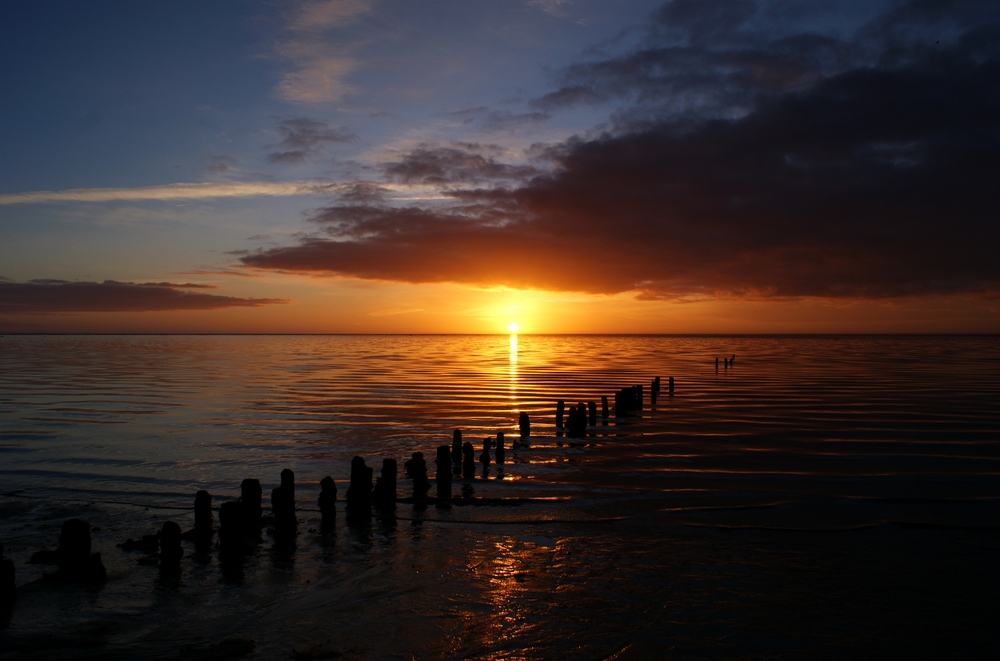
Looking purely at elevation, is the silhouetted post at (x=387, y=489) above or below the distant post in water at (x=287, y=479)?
below

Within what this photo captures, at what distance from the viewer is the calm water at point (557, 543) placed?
7445 millimetres

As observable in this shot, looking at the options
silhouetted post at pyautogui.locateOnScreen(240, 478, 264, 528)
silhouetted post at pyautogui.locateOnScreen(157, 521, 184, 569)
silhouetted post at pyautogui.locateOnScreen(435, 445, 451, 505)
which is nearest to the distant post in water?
silhouetted post at pyautogui.locateOnScreen(240, 478, 264, 528)

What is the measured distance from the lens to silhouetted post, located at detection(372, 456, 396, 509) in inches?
490

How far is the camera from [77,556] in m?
8.94

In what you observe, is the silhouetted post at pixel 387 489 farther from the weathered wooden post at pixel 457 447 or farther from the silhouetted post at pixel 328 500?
the weathered wooden post at pixel 457 447

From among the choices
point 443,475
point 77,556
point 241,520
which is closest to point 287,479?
point 241,520

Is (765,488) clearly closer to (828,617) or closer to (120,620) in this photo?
(828,617)

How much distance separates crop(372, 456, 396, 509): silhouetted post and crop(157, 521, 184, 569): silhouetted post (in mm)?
4069

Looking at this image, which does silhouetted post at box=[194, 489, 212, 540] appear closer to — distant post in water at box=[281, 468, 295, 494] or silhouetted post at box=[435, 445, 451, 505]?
distant post in water at box=[281, 468, 295, 494]

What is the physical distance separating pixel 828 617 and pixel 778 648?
128 cm

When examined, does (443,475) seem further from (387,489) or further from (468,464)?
(468,464)

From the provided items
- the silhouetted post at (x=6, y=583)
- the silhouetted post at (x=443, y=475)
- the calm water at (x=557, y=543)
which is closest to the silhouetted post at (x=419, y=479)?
the silhouetted post at (x=443, y=475)

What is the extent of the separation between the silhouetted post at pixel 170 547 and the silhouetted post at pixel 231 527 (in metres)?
0.70

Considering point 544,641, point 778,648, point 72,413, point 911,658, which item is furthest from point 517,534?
point 72,413
